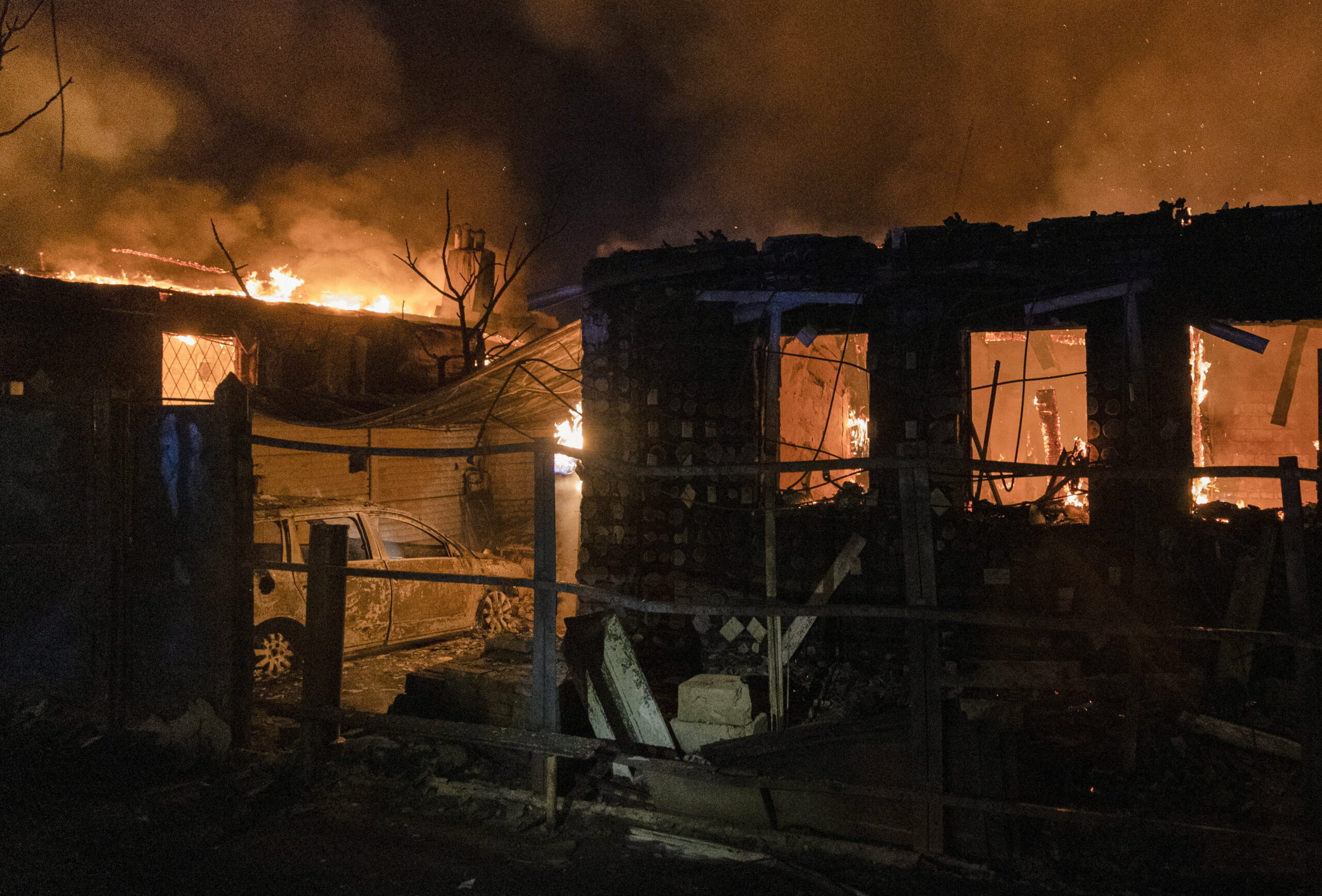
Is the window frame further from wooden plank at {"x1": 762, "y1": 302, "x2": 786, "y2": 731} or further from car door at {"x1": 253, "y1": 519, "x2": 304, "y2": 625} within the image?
wooden plank at {"x1": 762, "y1": 302, "x2": 786, "y2": 731}

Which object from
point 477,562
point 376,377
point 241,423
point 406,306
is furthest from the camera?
point 406,306

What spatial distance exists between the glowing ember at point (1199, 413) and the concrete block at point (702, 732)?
10.1 ft

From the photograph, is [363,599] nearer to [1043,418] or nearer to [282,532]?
[282,532]

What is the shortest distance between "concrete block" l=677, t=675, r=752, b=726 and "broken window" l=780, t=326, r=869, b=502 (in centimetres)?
381

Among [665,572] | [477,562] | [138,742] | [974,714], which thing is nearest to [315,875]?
[138,742]

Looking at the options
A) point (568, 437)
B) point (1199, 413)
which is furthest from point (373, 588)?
point (1199, 413)

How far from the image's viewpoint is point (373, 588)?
345 inches

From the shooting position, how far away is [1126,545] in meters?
7.05

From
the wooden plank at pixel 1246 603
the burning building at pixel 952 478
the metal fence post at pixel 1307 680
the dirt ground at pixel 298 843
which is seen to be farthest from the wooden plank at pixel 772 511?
the wooden plank at pixel 1246 603

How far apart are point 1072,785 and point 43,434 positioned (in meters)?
6.83

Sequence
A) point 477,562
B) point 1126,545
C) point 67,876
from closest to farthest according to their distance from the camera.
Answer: point 67,876 → point 1126,545 → point 477,562

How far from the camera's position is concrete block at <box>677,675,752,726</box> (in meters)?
4.80

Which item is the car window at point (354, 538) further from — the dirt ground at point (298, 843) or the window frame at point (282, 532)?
the dirt ground at point (298, 843)

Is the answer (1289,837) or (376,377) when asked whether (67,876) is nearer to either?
(1289,837)
